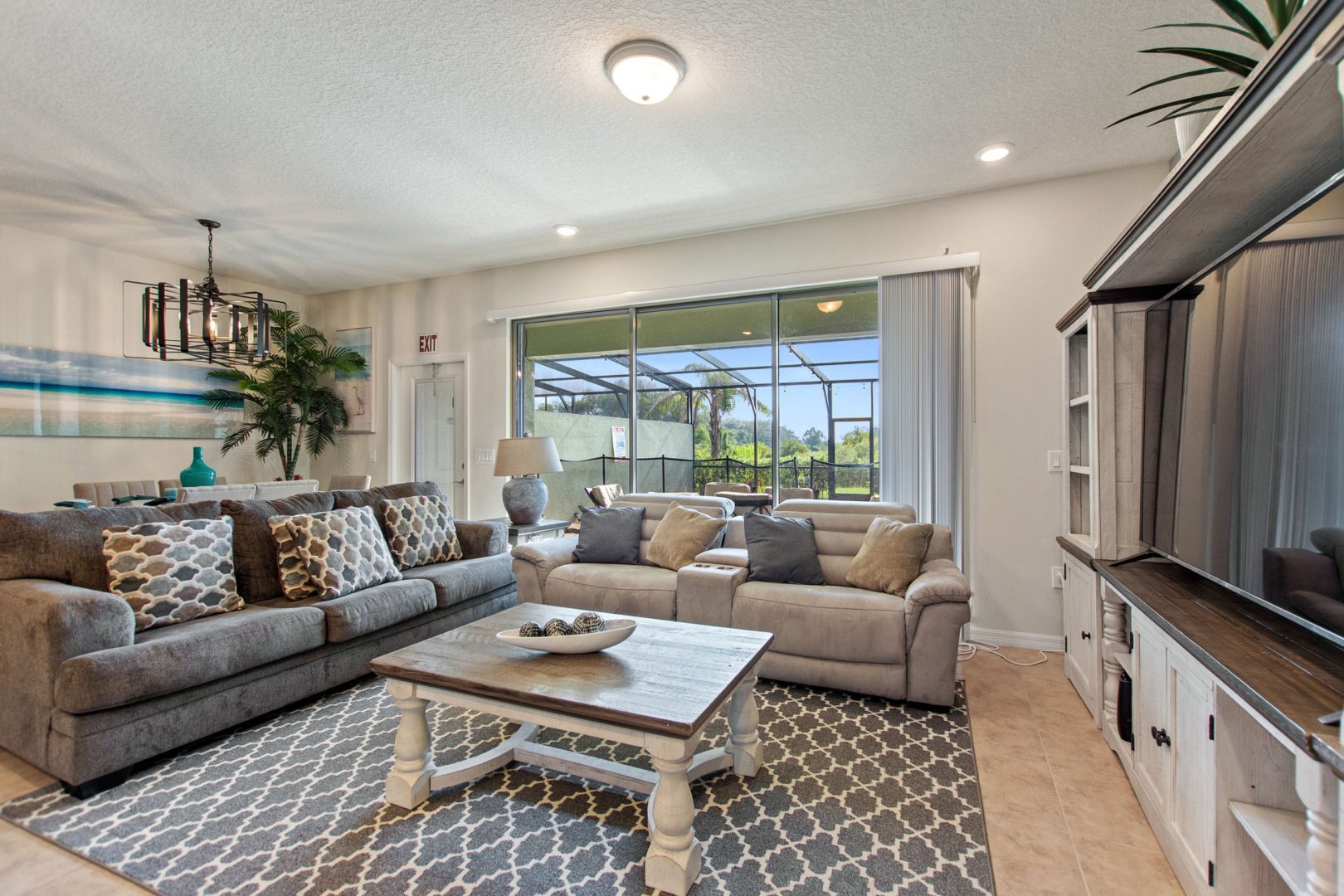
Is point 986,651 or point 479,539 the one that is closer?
point 986,651

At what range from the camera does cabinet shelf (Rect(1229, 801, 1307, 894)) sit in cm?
111

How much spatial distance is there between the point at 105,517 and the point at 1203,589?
13.5ft

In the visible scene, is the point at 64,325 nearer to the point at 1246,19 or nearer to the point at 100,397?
the point at 100,397

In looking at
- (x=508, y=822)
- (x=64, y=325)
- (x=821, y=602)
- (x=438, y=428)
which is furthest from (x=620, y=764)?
(x=64, y=325)

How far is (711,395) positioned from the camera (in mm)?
4594

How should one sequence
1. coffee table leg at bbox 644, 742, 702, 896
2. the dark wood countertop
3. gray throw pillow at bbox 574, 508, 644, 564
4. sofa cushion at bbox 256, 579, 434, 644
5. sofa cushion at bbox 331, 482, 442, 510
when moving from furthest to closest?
gray throw pillow at bbox 574, 508, 644, 564, sofa cushion at bbox 331, 482, 442, 510, sofa cushion at bbox 256, 579, 434, 644, coffee table leg at bbox 644, 742, 702, 896, the dark wood countertop

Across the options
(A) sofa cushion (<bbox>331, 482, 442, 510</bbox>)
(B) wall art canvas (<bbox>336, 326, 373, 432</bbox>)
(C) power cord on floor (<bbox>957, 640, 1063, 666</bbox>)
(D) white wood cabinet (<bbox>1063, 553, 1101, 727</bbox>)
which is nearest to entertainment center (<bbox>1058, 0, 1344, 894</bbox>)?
(D) white wood cabinet (<bbox>1063, 553, 1101, 727</bbox>)

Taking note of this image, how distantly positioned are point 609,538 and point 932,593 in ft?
6.15

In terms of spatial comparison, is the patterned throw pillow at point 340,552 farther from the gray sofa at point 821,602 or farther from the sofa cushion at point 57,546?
the gray sofa at point 821,602

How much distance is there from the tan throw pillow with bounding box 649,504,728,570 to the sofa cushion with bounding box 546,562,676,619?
80mm

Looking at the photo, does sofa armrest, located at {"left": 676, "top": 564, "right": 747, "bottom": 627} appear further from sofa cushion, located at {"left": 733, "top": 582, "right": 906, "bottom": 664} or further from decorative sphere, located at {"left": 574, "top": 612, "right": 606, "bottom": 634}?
decorative sphere, located at {"left": 574, "top": 612, "right": 606, "bottom": 634}

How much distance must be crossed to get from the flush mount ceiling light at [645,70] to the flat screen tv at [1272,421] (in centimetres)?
202

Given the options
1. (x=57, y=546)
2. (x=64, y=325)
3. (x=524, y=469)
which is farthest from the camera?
(x=64, y=325)

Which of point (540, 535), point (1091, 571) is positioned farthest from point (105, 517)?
point (1091, 571)
